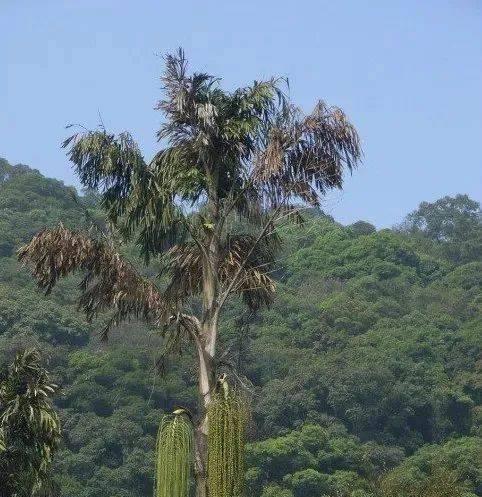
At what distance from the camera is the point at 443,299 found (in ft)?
241

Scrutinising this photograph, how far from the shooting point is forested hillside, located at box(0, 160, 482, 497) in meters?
50.0

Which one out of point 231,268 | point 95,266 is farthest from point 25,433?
point 231,268

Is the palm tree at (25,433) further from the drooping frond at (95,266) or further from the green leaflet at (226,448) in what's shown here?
the green leaflet at (226,448)

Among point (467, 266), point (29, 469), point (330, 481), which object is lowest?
point (29, 469)

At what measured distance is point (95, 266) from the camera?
11109 mm

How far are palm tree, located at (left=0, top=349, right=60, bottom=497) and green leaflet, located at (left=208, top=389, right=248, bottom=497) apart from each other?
12.4 ft

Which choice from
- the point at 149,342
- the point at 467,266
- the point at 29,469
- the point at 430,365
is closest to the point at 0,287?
the point at 149,342

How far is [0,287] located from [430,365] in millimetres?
20020

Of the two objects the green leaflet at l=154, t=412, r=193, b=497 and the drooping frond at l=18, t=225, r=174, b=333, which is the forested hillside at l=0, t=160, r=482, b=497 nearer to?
the drooping frond at l=18, t=225, r=174, b=333

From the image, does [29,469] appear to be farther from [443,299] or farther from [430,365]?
[443,299]

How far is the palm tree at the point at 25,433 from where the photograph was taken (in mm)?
13305

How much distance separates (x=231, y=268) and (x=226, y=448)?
177cm

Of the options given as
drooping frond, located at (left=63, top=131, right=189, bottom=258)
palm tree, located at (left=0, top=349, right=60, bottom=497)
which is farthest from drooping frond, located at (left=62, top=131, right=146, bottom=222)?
palm tree, located at (left=0, top=349, right=60, bottom=497)

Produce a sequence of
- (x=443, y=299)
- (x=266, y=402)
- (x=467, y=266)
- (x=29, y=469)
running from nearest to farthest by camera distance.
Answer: (x=29, y=469), (x=266, y=402), (x=443, y=299), (x=467, y=266)
